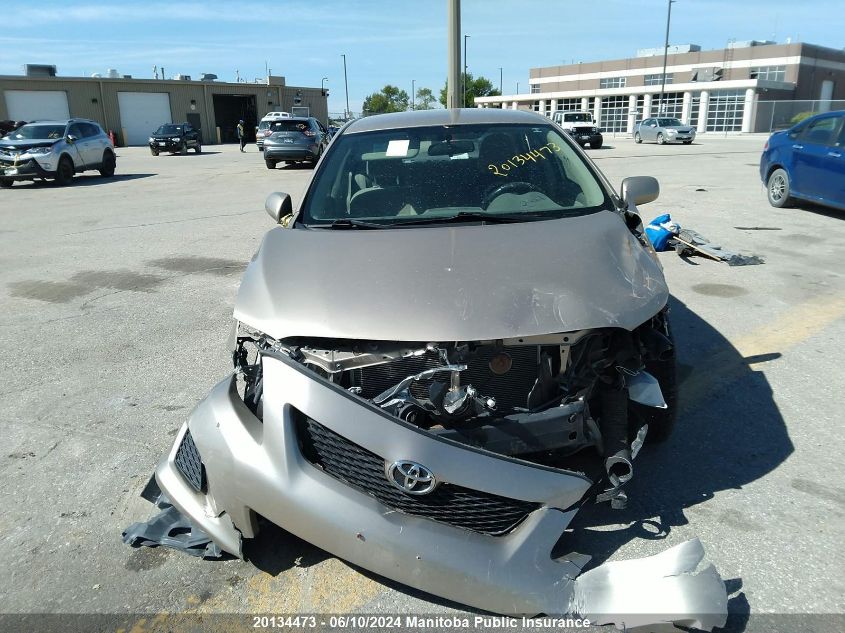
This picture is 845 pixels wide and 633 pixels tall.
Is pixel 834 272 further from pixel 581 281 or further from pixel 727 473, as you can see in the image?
pixel 581 281

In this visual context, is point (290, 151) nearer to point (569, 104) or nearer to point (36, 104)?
point (36, 104)

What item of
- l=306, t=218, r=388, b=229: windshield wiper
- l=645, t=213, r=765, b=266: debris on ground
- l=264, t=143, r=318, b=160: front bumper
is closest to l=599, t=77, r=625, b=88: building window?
l=264, t=143, r=318, b=160: front bumper

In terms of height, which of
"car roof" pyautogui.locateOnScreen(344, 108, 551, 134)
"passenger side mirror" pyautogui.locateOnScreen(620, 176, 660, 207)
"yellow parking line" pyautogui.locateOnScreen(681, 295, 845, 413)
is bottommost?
"yellow parking line" pyautogui.locateOnScreen(681, 295, 845, 413)

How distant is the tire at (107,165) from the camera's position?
21.0 m

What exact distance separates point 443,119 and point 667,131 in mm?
35053

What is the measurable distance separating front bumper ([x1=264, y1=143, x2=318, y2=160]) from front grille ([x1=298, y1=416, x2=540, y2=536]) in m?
21.2

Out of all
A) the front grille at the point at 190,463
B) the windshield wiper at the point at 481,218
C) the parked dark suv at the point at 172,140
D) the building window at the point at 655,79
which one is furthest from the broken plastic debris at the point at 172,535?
the building window at the point at 655,79

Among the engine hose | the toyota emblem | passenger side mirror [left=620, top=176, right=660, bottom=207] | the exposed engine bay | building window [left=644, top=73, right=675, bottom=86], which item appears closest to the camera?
the toyota emblem

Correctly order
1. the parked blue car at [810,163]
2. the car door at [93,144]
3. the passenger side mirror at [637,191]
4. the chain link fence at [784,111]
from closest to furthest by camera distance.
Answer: the passenger side mirror at [637,191]
the parked blue car at [810,163]
the car door at [93,144]
the chain link fence at [784,111]

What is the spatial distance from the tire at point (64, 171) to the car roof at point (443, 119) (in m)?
17.1

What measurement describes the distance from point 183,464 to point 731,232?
9041 mm

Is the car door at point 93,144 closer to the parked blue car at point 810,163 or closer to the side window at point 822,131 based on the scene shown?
the parked blue car at point 810,163

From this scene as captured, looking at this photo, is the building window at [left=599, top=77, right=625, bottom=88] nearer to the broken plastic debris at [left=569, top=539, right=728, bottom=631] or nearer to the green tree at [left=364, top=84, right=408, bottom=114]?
the green tree at [left=364, top=84, right=408, bottom=114]

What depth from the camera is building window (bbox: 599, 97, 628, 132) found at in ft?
209
